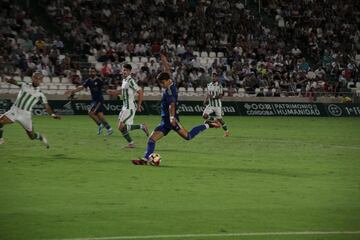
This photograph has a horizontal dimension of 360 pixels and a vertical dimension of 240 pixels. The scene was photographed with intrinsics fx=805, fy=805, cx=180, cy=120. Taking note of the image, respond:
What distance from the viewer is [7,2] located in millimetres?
44812

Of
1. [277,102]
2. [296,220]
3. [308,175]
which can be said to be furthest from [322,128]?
[296,220]

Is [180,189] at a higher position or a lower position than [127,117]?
higher

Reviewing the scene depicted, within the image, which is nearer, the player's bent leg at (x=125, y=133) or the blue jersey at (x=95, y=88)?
the player's bent leg at (x=125, y=133)

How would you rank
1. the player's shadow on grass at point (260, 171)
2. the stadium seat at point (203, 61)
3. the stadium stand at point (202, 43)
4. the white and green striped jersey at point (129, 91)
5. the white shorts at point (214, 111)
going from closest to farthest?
1. the player's shadow on grass at point (260, 171)
2. the white and green striped jersey at point (129, 91)
3. the white shorts at point (214, 111)
4. the stadium stand at point (202, 43)
5. the stadium seat at point (203, 61)

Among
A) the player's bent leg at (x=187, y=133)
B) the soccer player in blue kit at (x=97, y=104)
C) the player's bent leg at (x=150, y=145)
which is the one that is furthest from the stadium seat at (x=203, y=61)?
the player's bent leg at (x=150, y=145)

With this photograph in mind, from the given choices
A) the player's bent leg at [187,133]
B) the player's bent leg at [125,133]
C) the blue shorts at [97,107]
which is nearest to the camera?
the player's bent leg at [187,133]

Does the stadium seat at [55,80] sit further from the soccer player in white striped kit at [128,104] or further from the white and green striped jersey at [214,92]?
the soccer player in white striped kit at [128,104]

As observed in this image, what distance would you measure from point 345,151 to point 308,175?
670cm

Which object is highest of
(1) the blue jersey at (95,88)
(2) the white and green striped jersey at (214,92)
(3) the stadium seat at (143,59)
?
(1) the blue jersey at (95,88)

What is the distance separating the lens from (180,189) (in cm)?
1536

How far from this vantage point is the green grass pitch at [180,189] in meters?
11.4

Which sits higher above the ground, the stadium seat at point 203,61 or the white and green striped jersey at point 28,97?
the white and green striped jersey at point 28,97

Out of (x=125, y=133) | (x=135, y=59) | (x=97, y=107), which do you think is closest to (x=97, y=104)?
(x=97, y=107)

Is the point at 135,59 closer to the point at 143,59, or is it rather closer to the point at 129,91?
the point at 143,59
